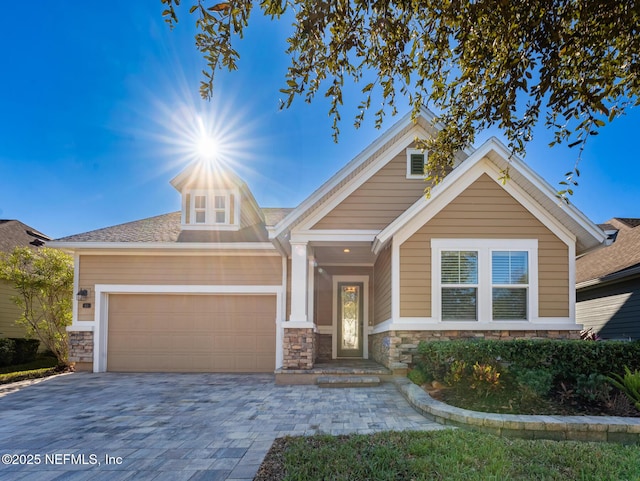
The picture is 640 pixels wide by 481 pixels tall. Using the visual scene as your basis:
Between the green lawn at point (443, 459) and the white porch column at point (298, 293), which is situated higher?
the white porch column at point (298, 293)

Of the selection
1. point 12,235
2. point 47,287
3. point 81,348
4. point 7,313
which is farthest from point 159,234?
point 12,235

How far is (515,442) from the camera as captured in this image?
417 centimetres

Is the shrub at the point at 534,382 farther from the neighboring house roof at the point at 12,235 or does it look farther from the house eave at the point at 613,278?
the neighboring house roof at the point at 12,235

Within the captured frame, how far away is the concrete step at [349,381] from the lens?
776 cm

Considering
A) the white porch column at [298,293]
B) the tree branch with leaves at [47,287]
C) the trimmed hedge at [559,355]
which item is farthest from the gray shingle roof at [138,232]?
the trimmed hedge at [559,355]

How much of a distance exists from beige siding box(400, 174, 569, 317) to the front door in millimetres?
3973

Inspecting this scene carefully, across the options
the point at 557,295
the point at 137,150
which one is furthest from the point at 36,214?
the point at 557,295

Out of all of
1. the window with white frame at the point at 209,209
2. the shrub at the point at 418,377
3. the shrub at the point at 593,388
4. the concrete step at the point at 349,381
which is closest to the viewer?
the shrub at the point at 593,388

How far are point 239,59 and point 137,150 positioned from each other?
32.0 ft

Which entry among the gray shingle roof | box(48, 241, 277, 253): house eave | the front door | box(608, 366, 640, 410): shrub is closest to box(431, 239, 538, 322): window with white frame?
box(608, 366, 640, 410): shrub

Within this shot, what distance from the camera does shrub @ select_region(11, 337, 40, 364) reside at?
39.3ft

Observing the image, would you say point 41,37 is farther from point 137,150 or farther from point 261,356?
point 261,356

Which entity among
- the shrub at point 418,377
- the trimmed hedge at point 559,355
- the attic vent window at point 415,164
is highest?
the attic vent window at point 415,164

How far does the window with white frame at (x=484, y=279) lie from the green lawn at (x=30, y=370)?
956 centimetres
